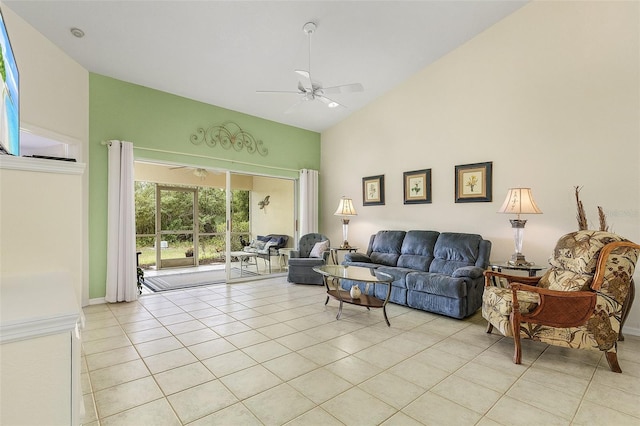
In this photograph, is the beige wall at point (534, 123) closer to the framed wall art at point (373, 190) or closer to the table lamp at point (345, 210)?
the framed wall art at point (373, 190)

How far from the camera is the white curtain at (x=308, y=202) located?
21.7ft

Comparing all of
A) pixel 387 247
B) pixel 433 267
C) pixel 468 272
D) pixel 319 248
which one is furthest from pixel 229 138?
pixel 468 272

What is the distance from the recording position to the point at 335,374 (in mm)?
2369

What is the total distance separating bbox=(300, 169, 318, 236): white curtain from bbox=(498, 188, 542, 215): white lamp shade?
12.7ft

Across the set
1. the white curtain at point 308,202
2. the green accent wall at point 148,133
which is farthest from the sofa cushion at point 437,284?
the green accent wall at point 148,133

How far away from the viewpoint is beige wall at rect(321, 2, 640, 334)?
3.33m

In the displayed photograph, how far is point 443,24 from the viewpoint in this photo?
3.96 meters

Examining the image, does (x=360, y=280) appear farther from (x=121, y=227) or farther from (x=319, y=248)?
(x=121, y=227)

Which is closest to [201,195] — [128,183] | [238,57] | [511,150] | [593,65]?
[128,183]

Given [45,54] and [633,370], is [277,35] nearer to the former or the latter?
[45,54]

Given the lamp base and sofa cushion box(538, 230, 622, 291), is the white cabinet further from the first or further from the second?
the lamp base

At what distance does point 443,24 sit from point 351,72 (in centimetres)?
137

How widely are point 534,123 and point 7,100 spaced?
4.97 meters

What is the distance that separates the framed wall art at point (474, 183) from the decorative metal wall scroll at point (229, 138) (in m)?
3.64
